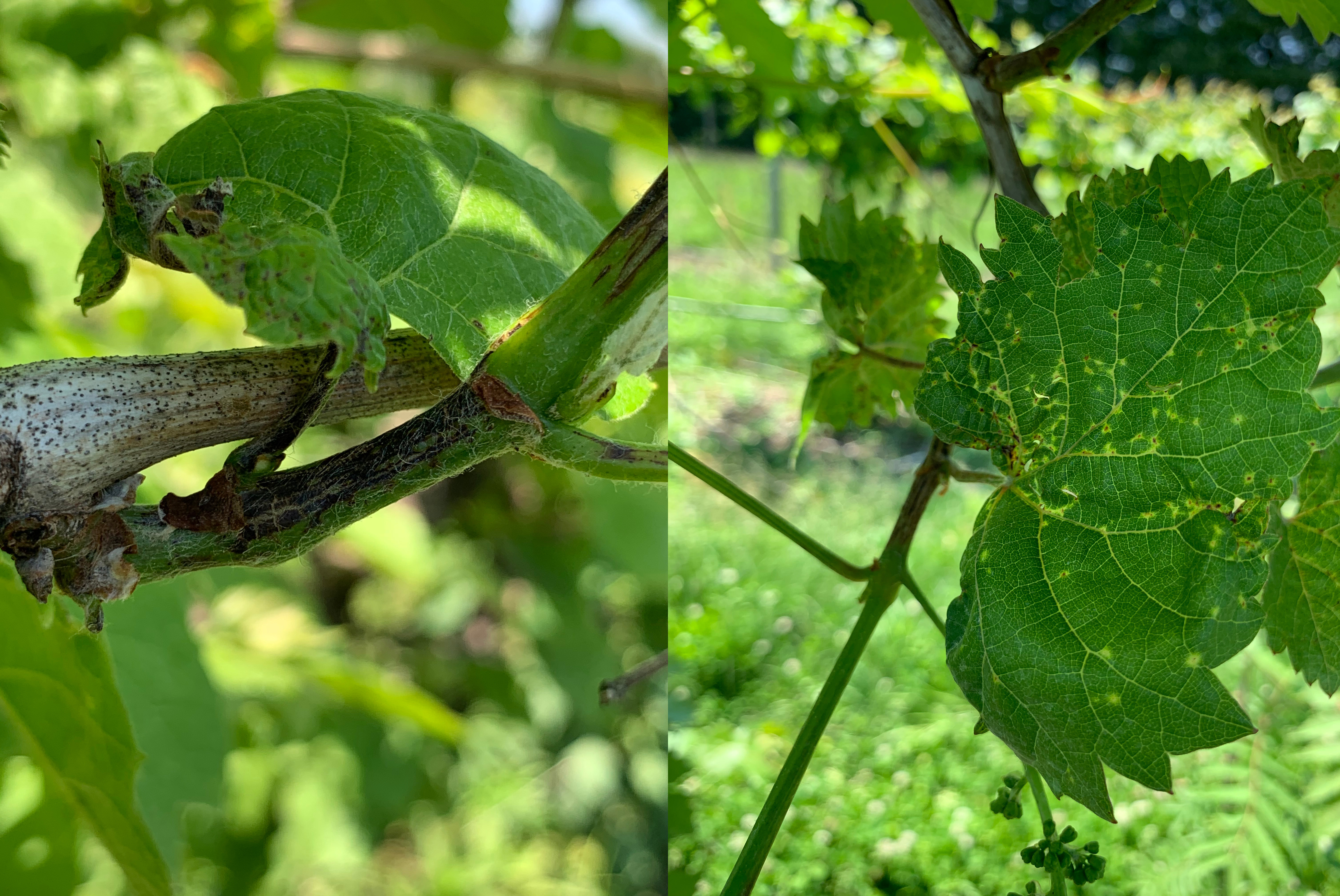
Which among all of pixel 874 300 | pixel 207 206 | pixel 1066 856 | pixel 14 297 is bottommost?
pixel 1066 856

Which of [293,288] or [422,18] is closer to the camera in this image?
[293,288]

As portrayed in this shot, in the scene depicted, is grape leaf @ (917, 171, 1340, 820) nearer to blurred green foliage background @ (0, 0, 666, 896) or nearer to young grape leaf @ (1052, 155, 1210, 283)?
young grape leaf @ (1052, 155, 1210, 283)

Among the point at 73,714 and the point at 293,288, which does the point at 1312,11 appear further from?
the point at 73,714

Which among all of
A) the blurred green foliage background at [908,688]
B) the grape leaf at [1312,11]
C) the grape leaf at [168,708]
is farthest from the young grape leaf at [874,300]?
the grape leaf at [168,708]

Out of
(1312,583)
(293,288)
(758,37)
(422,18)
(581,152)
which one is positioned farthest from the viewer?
(581,152)

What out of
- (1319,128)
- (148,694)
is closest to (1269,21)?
(1319,128)

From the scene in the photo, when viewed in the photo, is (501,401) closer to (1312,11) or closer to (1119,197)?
(1119,197)

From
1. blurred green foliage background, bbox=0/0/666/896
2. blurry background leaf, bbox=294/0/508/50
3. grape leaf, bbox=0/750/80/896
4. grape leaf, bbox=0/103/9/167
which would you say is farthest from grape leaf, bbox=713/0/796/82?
blurry background leaf, bbox=294/0/508/50

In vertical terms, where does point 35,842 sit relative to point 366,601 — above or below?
below

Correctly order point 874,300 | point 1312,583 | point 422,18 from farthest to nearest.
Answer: point 422,18 < point 874,300 < point 1312,583

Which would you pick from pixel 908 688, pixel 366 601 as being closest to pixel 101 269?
pixel 908 688

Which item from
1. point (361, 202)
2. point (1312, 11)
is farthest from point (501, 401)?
point (1312, 11)
